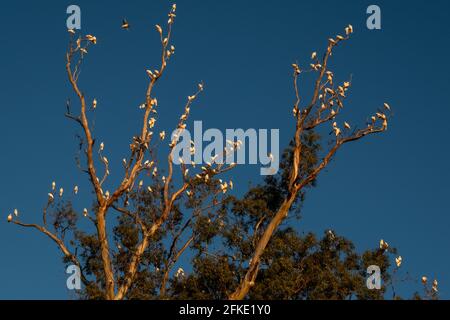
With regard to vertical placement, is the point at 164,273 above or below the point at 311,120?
below

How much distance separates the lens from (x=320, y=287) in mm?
26344

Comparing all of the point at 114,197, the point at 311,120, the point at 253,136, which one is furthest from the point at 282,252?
the point at 114,197

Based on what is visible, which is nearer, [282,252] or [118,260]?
[118,260]

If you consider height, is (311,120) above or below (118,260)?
above

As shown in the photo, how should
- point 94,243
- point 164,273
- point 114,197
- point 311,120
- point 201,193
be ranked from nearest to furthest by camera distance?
point 114,197 → point 311,120 → point 201,193 → point 164,273 → point 94,243

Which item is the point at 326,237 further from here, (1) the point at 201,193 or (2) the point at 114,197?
(2) the point at 114,197

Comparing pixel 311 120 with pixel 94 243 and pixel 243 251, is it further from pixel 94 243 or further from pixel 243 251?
pixel 94 243

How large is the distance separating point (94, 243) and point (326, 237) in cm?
799
